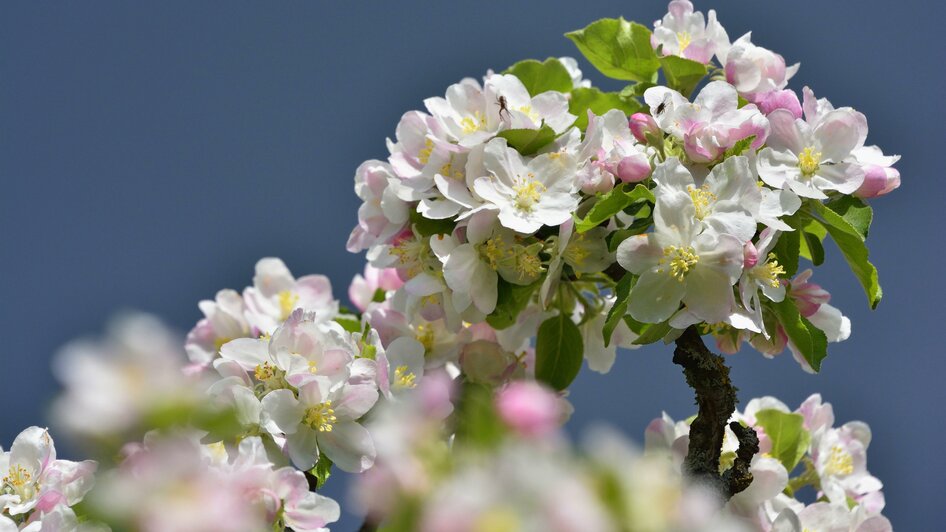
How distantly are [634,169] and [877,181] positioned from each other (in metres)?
0.46

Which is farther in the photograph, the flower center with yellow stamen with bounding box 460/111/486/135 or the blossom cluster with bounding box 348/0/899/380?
the flower center with yellow stamen with bounding box 460/111/486/135

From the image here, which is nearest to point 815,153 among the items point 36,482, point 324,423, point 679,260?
point 679,260

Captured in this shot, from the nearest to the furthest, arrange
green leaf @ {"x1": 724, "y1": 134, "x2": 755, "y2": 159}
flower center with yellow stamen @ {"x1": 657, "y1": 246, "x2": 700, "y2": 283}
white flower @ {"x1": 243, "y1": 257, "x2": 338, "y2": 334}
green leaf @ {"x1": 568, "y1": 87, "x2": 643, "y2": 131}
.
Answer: flower center with yellow stamen @ {"x1": 657, "y1": 246, "x2": 700, "y2": 283} → green leaf @ {"x1": 724, "y1": 134, "x2": 755, "y2": 159} → green leaf @ {"x1": 568, "y1": 87, "x2": 643, "y2": 131} → white flower @ {"x1": 243, "y1": 257, "x2": 338, "y2": 334}

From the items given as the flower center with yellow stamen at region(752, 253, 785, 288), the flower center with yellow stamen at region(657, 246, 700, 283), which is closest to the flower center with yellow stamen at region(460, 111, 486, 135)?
the flower center with yellow stamen at region(657, 246, 700, 283)

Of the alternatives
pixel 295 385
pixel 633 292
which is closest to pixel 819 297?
pixel 633 292

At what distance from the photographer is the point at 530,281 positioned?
2012 millimetres

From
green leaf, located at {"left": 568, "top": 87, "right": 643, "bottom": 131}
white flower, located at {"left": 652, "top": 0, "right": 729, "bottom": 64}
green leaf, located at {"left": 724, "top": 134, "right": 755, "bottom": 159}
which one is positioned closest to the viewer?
green leaf, located at {"left": 724, "top": 134, "right": 755, "bottom": 159}

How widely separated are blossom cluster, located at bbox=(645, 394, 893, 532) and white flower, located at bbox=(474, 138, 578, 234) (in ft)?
1.75

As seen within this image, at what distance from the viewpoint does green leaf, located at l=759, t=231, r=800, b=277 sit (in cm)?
194

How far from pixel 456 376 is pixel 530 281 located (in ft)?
1.35

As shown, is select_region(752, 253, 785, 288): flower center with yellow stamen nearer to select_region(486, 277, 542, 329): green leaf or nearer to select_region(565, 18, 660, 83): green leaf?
select_region(486, 277, 542, 329): green leaf

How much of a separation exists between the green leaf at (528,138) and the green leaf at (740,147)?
33 centimetres

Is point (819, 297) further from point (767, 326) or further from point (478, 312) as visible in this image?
point (478, 312)

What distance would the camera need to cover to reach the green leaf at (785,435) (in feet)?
7.54
